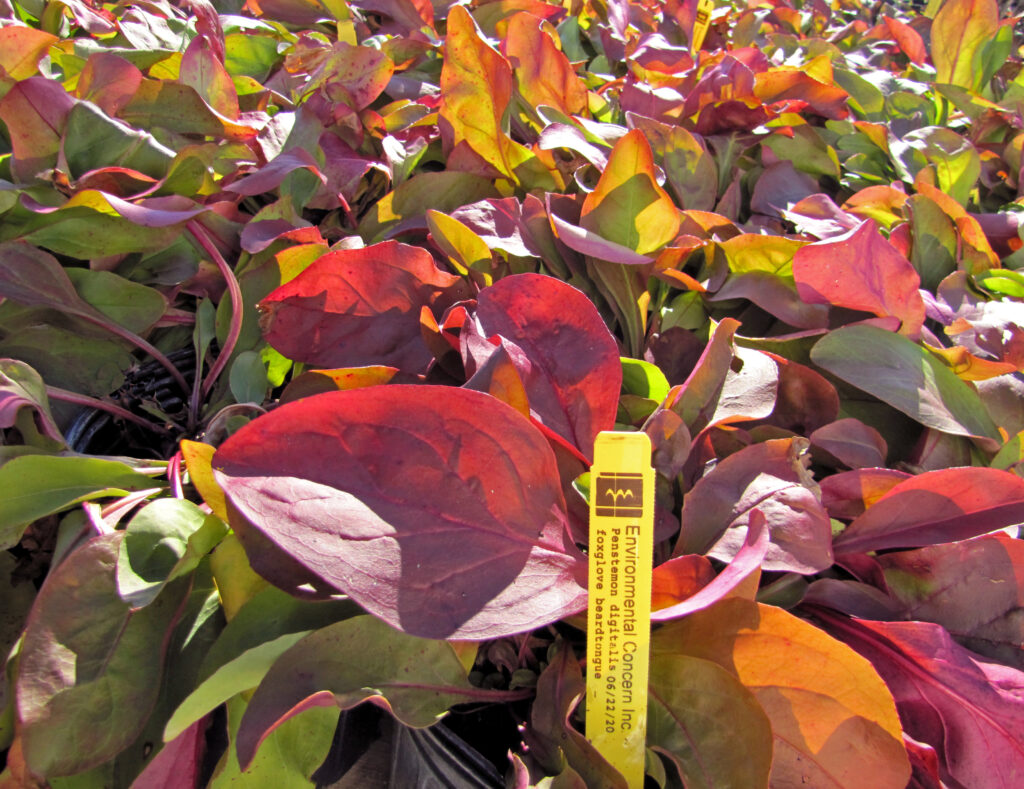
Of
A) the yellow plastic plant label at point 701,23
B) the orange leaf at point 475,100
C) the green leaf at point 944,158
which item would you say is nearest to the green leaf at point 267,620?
the orange leaf at point 475,100

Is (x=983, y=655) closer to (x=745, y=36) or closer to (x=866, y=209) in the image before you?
(x=866, y=209)

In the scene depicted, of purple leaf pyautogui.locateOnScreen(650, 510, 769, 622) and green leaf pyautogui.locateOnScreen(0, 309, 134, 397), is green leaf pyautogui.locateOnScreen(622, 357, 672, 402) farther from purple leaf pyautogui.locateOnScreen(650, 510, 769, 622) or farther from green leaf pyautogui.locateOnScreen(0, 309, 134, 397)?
green leaf pyautogui.locateOnScreen(0, 309, 134, 397)

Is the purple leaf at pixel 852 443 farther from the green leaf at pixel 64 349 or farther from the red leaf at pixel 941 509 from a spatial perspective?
the green leaf at pixel 64 349

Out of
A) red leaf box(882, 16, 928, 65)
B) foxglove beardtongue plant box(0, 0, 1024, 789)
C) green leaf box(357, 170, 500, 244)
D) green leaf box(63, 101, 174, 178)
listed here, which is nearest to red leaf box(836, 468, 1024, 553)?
foxglove beardtongue plant box(0, 0, 1024, 789)

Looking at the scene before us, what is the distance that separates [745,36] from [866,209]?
27.8 inches

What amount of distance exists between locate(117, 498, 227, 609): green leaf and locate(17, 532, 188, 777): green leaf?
0.01 metres

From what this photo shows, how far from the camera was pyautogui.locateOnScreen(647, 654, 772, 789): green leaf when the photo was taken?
41 centimetres

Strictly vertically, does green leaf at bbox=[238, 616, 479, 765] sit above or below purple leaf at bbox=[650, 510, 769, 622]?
below

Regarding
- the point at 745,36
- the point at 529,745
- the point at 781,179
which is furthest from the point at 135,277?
the point at 745,36

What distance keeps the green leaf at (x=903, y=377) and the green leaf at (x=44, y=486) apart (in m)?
0.62

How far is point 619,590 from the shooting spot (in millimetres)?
408

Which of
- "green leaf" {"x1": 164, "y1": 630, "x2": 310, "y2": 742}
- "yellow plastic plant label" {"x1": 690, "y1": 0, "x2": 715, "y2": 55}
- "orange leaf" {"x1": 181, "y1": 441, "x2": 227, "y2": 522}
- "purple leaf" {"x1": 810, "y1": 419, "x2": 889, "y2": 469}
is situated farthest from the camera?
"yellow plastic plant label" {"x1": 690, "y1": 0, "x2": 715, "y2": 55}

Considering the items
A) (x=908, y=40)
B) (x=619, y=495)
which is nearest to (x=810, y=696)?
(x=619, y=495)

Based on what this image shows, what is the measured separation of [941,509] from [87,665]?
605mm
